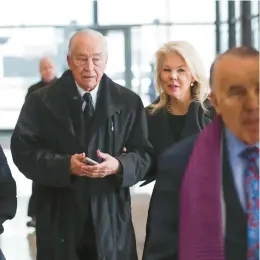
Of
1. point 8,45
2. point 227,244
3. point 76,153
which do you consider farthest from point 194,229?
point 8,45

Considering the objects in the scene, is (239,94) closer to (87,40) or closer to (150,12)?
(87,40)

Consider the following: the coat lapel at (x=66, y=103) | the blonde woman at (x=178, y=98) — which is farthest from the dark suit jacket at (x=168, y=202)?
the blonde woman at (x=178, y=98)

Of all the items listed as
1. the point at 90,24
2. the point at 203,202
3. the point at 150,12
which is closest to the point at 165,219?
the point at 203,202

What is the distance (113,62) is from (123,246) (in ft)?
30.9

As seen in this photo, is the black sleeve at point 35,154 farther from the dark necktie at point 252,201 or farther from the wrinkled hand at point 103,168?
the dark necktie at point 252,201

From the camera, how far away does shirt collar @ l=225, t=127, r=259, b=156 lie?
4.39 ft

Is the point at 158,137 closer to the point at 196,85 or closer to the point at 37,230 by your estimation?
the point at 196,85

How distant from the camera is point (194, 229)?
1.35m

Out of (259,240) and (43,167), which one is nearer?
(259,240)

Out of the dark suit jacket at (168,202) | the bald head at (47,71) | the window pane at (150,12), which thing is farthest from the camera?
the window pane at (150,12)

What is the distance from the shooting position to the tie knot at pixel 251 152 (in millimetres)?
1329

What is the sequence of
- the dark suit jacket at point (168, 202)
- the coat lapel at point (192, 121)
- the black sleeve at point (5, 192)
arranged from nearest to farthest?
the dark suit jacket at point (168, 202)
the black sleeve at point (5, 192)
the coat lapel at point (192, 121)

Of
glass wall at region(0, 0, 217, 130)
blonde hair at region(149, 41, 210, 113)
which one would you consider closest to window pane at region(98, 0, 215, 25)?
glass wall at region(0, 0, 217, 130)

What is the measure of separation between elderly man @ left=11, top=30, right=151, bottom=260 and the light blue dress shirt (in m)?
1.11
